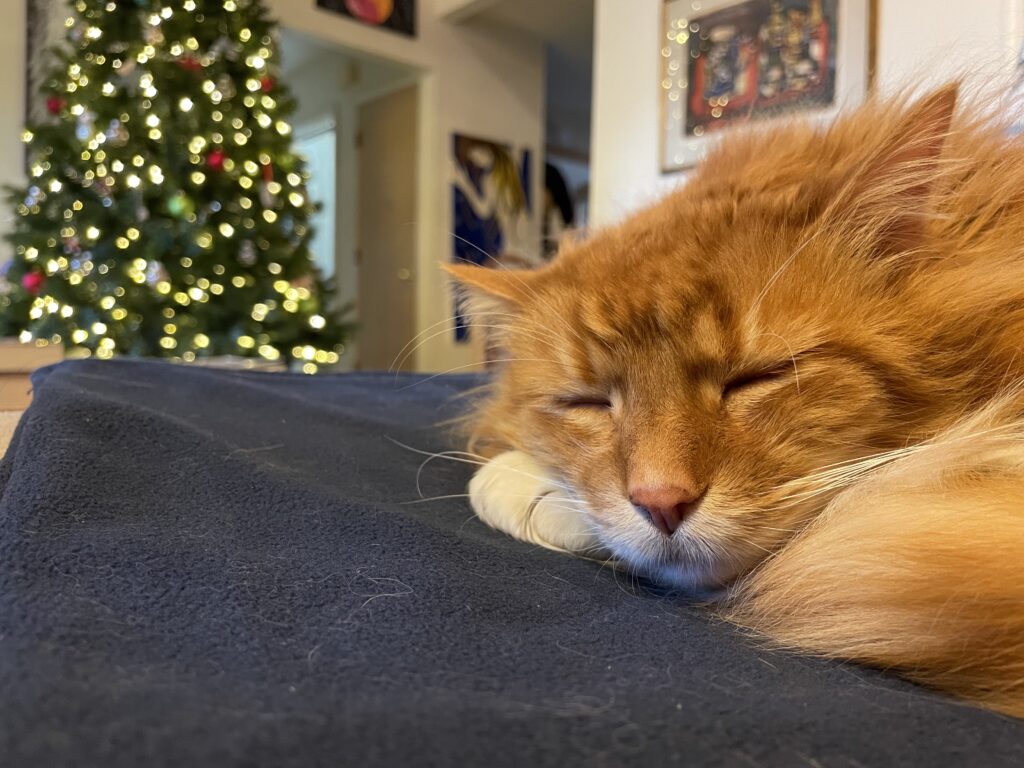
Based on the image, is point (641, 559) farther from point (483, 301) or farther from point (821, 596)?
point (483, 301)

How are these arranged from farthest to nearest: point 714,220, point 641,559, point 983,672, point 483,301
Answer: point 483,301 < point 714,220 < point 641,559 < point 983,672

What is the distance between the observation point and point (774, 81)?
127 inches

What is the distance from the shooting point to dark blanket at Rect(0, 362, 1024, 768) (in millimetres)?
366

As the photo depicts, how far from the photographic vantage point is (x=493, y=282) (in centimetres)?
109

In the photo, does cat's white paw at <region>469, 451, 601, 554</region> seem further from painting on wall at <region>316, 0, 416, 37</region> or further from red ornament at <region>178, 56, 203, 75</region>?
painting on wall at <region>316, 0, 416, 37</region>

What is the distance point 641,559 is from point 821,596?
201mm

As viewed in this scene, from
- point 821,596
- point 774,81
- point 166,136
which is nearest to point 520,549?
point 821,596

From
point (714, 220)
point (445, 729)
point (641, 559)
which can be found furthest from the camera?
point (714, 220)

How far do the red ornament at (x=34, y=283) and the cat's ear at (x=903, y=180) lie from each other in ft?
12.6

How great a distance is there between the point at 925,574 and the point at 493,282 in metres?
0.71

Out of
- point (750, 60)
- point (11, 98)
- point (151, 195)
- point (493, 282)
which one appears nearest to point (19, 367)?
point (493, 282)

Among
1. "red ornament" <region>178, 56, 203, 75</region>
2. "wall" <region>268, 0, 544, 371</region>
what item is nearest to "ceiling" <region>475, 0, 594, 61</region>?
"wall" <region>268, 0, 544, 371</region>

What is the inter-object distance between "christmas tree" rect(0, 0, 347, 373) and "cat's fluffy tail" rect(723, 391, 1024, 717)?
11.1 feet

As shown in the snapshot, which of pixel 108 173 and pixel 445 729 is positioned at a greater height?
pixel 108 173
